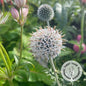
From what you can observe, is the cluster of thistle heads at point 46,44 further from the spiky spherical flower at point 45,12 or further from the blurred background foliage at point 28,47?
the spiky spherical flower at point 45,12

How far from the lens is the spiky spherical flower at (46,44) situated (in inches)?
29.6

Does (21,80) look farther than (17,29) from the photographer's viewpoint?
No

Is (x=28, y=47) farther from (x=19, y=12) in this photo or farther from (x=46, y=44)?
(x=19, y=12)

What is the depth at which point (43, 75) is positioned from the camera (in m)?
1.14

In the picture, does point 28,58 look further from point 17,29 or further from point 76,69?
point 76,69

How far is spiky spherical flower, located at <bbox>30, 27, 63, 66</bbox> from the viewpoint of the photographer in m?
0.75

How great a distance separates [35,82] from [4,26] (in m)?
0.73

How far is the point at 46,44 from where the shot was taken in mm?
763

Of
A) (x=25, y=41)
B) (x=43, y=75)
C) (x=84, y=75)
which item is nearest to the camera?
(x=84, y=75)

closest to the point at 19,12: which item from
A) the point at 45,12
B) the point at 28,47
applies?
the point at 28,47

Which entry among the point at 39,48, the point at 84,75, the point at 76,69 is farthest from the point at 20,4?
the point at 84,75

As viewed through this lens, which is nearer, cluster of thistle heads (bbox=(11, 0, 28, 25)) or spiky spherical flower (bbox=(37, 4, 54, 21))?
cluster of thistle heads (bbox=(11, 0, 28, 25))

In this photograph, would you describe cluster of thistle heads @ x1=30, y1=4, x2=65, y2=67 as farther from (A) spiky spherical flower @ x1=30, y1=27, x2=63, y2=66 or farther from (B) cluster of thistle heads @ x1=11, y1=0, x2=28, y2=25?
(B) cluster of thistle heads @ x1=11, y1=0, x2=28, y2=25

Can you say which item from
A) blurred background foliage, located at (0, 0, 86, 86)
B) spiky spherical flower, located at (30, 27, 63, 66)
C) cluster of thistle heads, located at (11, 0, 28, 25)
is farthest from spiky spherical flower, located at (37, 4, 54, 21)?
cluster of thistle heads, located at (11, 0, 28, 25)
